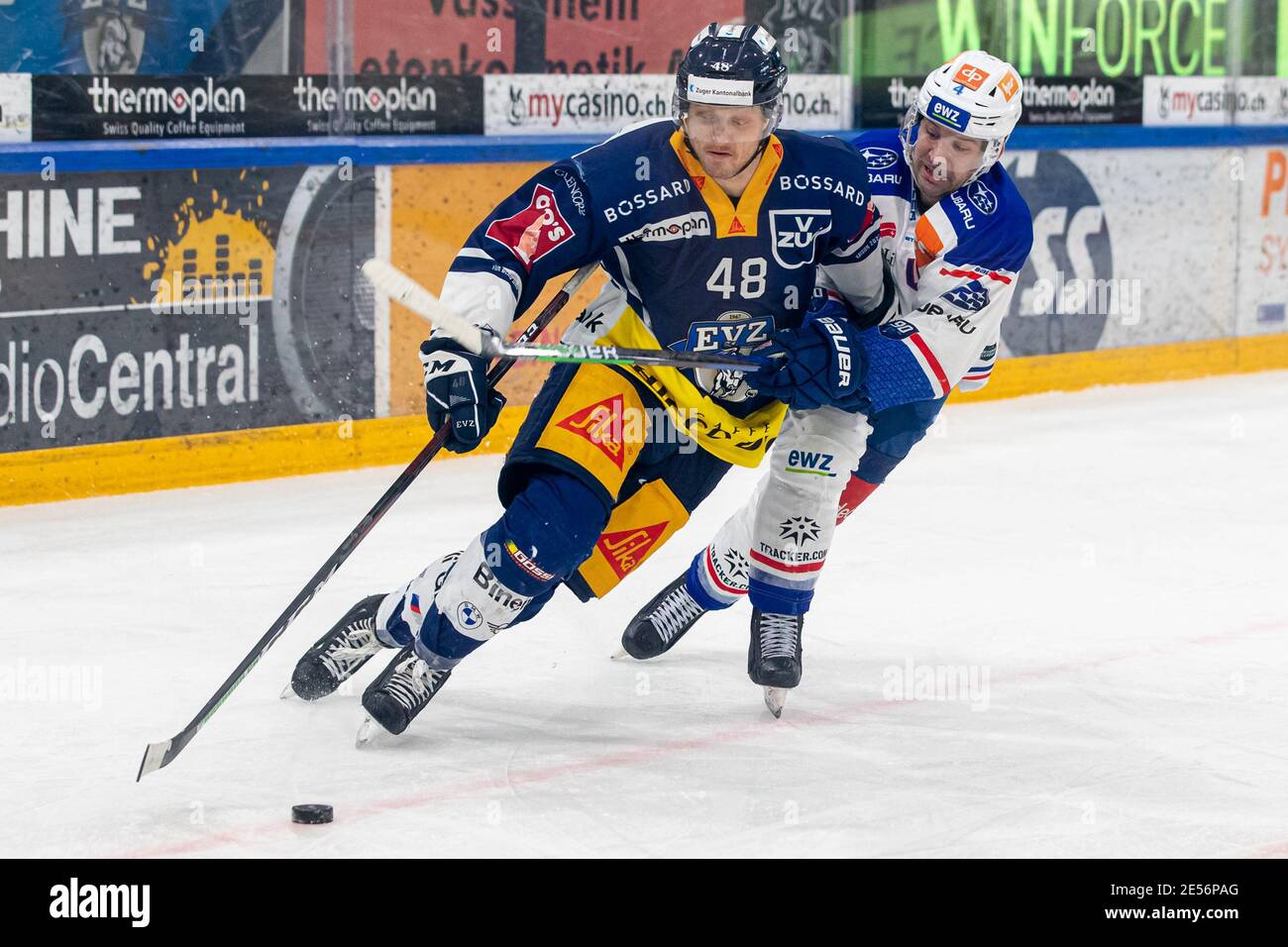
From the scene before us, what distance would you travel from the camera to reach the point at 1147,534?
18.8 ft

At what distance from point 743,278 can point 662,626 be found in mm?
994

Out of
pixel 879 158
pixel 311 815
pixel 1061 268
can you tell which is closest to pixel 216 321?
pixel 879 158

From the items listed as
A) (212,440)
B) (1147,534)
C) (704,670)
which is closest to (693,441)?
(704,670)

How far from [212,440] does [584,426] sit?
276 cm

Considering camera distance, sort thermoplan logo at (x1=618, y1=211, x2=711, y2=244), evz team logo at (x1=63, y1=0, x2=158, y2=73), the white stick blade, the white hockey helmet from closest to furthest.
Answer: the white stick blade, thermoplan logo at (x1=618, y1=211, x2=711, y2=244), the white hockey helmet, evz team logo at (x1=63, y1=0, x2=158, y2=73)

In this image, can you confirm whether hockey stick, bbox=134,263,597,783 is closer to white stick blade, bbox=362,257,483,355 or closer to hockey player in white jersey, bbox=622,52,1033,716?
white stick blade, bbox=362,257,483,355

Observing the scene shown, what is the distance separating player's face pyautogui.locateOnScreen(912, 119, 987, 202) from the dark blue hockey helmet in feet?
1.49

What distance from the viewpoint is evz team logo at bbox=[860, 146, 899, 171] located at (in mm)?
4055

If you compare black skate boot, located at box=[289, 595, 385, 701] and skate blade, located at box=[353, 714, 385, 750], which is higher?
black skate boot, located at box=[289, 595, 385, 701]

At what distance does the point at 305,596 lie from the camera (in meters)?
3.70

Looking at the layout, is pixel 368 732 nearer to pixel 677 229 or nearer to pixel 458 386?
pixel 458 386

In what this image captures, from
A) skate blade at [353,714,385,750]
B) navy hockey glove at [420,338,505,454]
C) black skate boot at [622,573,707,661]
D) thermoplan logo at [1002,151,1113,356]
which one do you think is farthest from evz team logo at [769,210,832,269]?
thermoplan logo at [1002,151,1113,356]

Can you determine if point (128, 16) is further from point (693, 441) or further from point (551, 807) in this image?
point (551, 807)
